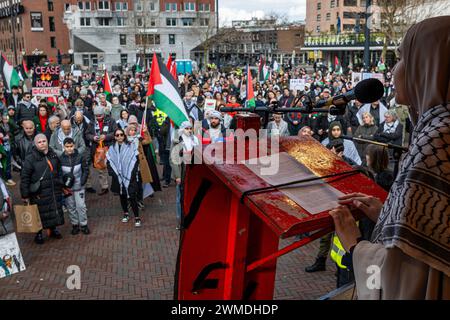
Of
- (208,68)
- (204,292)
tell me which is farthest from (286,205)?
(208,68)

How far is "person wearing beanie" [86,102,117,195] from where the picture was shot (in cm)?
982

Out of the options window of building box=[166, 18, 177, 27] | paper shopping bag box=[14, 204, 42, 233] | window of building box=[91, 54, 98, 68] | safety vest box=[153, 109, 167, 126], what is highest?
window of building box=[166, 18, 177, 27]

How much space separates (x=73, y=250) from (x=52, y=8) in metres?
72.0

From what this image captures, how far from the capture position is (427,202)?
1286mm

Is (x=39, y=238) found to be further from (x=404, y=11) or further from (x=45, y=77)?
(x=404, y=11)

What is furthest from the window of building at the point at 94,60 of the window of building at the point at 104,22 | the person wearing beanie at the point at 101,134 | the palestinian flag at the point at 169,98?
the palestinian flag at the point at 169,98

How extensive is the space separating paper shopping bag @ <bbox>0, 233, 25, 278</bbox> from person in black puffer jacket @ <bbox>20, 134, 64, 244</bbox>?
186 cm

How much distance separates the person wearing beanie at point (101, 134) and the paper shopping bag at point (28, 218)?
10.1ft

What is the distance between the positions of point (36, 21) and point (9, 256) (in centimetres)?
7402

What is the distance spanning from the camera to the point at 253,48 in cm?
7881

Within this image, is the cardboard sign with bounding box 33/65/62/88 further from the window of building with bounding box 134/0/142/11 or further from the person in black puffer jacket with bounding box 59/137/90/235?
the window of building with bounding box 134/0/142/11

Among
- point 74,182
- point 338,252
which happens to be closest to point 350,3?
point 74,182

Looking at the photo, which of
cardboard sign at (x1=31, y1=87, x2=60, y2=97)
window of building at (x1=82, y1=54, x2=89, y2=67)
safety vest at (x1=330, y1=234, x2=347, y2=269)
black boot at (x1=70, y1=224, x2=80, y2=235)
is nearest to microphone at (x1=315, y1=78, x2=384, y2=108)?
safety vest at (x1=330, y1=234, x2=347, y2=269)
